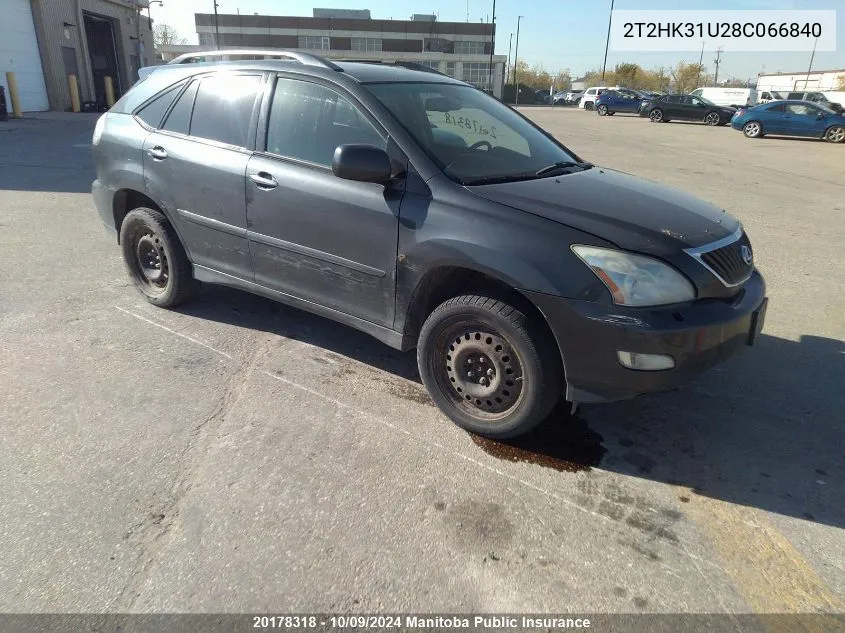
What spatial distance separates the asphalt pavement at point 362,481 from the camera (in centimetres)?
215

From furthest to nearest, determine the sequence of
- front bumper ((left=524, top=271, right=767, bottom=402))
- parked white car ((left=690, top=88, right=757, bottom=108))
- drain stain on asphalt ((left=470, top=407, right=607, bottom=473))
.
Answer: parked white car ((left=690, top=88, right=757, bottom=108)) < drain stain on asphalt ((left=470, top=407, right=607, bottom=473)) < front bumper ((left=524, top=271, right=767, bottom=402))

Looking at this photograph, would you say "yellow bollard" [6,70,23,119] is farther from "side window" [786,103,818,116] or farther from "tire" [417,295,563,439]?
"side window" [786,103,818,116]

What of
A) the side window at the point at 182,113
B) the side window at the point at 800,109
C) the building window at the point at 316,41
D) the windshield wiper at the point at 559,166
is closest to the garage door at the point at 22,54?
the side window at the point at 182,113

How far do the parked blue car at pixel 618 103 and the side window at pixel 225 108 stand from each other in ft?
119

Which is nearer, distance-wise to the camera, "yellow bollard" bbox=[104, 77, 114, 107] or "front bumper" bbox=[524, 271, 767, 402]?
"front bumper" bbox=[524, 271, 767, 402]

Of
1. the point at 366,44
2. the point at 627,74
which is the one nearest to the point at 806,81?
the point at 627,74

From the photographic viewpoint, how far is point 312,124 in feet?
11.5

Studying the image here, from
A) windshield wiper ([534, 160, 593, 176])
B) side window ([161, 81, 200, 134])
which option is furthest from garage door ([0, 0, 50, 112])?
windshield wiper ([534, 160, 593, 176])

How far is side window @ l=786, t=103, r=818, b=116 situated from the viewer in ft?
69.2

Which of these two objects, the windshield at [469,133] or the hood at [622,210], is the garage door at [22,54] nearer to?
the windshield at [469,133]

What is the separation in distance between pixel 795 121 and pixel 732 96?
730 inches

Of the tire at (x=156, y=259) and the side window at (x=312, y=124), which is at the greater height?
the side window at (x=312, y=124)

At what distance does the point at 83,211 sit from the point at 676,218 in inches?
291

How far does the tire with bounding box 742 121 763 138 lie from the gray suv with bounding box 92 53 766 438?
21.9 meters
